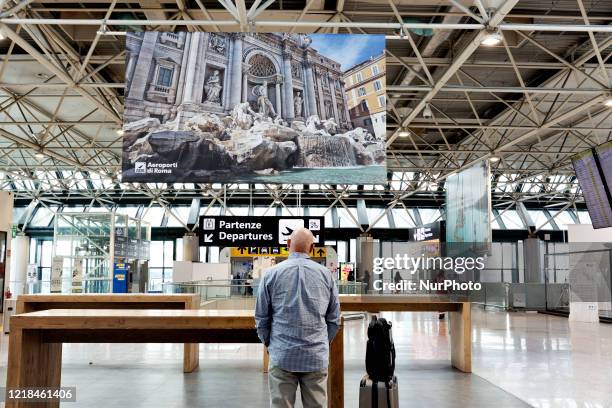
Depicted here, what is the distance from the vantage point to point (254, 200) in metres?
37.2

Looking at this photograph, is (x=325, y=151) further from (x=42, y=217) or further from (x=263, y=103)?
(x=42, y=217)

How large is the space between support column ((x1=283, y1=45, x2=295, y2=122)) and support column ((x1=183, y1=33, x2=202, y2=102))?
3.75 feet

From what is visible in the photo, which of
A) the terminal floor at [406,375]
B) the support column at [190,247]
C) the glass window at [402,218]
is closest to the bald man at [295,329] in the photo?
the terminal floor at [406,375]

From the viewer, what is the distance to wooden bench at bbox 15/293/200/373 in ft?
26.9

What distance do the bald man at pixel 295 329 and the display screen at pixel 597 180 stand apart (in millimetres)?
6518

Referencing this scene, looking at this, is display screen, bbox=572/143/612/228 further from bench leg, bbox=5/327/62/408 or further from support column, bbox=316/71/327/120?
bench leg, bbox=5/327/62/408

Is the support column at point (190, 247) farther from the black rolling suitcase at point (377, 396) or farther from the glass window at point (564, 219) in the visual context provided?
the black rolling suitcase at point (377, 396)

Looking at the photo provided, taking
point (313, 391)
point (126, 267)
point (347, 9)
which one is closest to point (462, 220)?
point (347, 9)

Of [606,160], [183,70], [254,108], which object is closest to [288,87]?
[254,108]

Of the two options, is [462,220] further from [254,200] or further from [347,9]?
[254,200]

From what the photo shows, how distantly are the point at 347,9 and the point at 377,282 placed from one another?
513 centimetres

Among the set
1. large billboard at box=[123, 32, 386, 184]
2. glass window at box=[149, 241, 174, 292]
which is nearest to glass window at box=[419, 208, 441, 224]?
glass window at box=[149, 241, 174, 292]

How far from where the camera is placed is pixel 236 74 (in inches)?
308

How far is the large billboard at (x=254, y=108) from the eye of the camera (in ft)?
24.5
